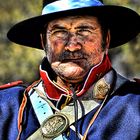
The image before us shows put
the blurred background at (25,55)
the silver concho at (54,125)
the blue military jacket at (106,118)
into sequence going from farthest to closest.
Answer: the blurred background at (25,55) → the silver concho at (54,125) → the blue military jacket at (106,118)

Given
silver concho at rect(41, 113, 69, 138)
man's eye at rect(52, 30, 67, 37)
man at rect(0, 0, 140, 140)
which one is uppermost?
man's eye at rect(52, 30, 67, 37)

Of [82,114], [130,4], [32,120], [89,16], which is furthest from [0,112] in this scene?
[130,4]

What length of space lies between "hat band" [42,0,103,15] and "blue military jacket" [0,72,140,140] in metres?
0.60

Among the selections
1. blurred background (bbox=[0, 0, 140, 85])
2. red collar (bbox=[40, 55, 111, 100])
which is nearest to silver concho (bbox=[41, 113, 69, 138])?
red collar (bbox=[40, 55, 111, 100])

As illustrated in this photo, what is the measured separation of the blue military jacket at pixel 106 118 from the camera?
409 centimetres

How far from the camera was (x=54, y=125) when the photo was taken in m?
4.21

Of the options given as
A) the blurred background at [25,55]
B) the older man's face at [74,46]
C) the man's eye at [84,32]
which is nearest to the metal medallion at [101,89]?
the older man's face at [74,46]

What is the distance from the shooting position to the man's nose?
413 cm

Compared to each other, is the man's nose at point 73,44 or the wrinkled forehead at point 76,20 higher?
the wrinkled forehead at point 76,20

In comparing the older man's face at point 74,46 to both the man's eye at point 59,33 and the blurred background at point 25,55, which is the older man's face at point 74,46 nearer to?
the man's eye at point 59,33

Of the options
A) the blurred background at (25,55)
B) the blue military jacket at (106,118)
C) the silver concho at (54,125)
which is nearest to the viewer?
the blue military jacket at (106,118)

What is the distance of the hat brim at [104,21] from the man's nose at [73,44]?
0.16 metres

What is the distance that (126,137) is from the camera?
4.07 m

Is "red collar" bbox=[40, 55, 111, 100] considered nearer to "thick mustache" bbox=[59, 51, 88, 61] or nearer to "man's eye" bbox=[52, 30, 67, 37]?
"thick mustache" bbox=[59, 51, 88, 61]
